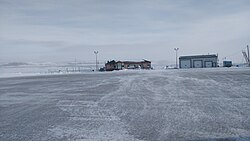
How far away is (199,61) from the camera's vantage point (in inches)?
3403

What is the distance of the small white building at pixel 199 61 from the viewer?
275 feet

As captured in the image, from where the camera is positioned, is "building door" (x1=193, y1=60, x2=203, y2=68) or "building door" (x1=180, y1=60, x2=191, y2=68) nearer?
"building door" (x1=193, y1=60, x2=203, y2=68)

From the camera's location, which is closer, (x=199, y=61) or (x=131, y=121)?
(x=131, y=121)

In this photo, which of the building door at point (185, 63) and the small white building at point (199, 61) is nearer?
the small white building at point (199, 61)

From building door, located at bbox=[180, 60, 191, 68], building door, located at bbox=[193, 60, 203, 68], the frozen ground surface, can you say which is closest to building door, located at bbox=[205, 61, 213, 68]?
building door, located at bbox=[193, 60, 203, 68]

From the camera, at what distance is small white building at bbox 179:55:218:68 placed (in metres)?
83.9

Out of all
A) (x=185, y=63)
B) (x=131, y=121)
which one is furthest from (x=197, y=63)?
(x=131, y=121)

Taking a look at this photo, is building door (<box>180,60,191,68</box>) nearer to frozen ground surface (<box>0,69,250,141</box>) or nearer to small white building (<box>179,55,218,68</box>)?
small white building (<box>179,55,218,68</box>)

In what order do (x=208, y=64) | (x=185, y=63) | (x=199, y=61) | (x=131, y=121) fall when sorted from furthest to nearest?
1. (x=185, y=63)
2. (x=199, y=61)
3. (x=208, y=64)
4. (x=131, y=121)

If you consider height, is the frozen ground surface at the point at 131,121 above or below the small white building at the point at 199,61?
below

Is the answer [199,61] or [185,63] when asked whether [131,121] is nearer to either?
[199,61]

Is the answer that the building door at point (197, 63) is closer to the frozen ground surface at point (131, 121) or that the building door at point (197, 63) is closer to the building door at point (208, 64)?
the building door at point (208, 64)

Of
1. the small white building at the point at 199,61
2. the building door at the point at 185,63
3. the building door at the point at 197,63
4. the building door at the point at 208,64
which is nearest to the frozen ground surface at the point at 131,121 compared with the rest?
the building door at the point at 208,64

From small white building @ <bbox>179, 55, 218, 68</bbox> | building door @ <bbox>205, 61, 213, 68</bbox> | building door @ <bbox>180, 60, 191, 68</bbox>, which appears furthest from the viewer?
building door @ <bbox>180, 60, 191, 68</bbox>
